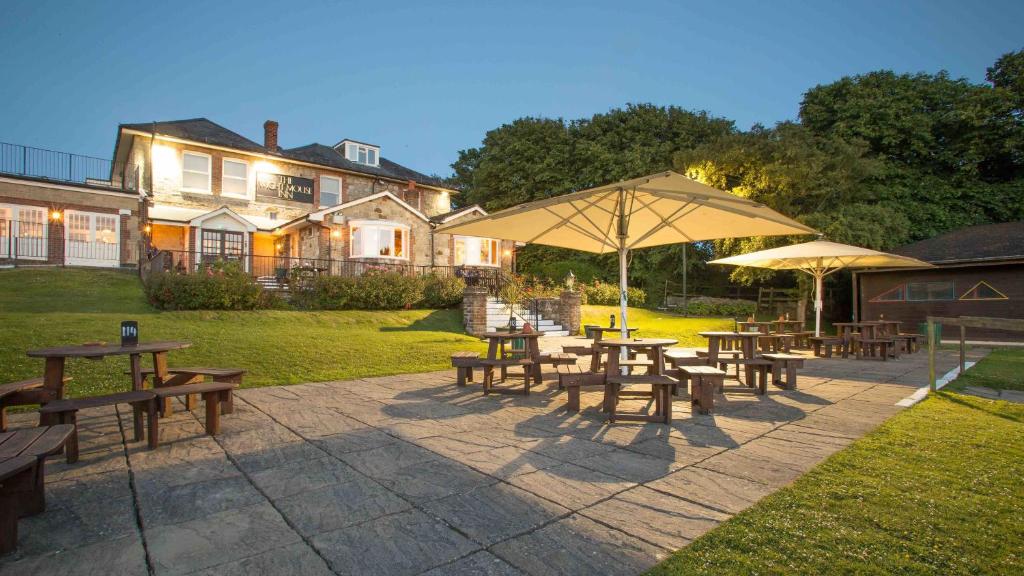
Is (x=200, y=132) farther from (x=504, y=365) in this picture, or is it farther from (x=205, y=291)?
(x=504, y=365)

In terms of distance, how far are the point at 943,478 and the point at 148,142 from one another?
2554 centimetres

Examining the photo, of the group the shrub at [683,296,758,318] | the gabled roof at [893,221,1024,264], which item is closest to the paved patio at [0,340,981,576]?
the gabled roof at [893,221,1024,264]

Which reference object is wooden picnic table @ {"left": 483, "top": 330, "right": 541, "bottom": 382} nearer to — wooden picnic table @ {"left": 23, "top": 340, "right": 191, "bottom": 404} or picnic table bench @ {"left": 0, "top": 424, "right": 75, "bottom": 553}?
wooden picnic table @ {"left": 23, "top": 340, "right": 191, "bottom": 404}

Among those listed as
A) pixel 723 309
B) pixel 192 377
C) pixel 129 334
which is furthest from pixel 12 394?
pixel 723 309

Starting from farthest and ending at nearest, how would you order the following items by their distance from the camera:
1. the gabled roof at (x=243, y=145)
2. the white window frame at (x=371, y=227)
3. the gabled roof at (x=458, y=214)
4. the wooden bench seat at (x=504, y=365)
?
1. the gabled roof at (x=458, y=214)
2. the white window frame at (x=371, y=227)
3. the gabled roof at (x=243, y=145)
4. the wooden bench seat at (x=504, y=365)

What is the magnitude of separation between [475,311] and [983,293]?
17.6m

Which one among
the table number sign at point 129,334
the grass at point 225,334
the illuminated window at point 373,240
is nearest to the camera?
the table number sign at point 129,334

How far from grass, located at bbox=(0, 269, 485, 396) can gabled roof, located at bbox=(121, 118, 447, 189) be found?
24.6ft

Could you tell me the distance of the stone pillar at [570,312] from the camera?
16.1 metres

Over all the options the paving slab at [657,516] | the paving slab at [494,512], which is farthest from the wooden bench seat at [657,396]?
the paving slab at [494,512]

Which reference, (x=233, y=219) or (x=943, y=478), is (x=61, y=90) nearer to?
(x=233, y=219)

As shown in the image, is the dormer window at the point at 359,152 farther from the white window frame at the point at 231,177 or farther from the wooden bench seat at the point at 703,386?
the wooden bench seat at the point at 703,386

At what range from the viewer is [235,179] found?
22203 millimetres

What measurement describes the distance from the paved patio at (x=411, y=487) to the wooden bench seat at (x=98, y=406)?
154 mm
